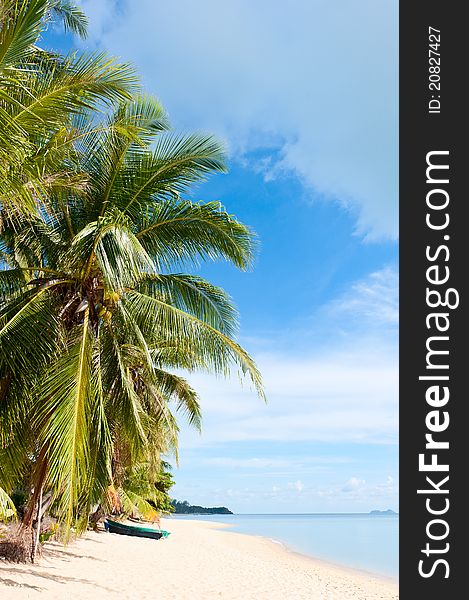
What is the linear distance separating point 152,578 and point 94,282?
6.09m

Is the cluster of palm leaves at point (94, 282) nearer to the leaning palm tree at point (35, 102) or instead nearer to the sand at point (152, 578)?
the leaning palm tree at point (35, 102)

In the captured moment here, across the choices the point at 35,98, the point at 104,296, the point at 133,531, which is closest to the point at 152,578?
the point at 104,296

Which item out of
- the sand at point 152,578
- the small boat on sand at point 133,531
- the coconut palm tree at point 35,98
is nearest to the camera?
the coconut palm tree at point 35,98

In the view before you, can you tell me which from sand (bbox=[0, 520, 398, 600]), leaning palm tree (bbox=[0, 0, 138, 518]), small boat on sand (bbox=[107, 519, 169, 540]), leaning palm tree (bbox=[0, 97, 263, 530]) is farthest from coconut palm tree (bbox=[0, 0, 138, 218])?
small boat on sand (bbox=[107, 519, 169, 540])

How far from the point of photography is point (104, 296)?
857 centimetres

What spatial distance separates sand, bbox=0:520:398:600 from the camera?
8984 mm

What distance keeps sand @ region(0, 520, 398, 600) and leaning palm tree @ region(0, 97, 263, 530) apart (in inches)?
43.1

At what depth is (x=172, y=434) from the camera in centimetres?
1342

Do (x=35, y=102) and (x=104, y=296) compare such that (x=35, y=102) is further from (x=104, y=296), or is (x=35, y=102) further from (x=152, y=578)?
(x=152, y=578)

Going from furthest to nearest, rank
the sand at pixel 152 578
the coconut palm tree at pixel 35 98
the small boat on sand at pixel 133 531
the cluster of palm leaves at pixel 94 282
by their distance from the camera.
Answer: the small boat on sand at pixel 133 531, the sand at pixel 152 578, the cluster of palm leaves at pixel 94 282, the coconut palm tree at pixel 35 98

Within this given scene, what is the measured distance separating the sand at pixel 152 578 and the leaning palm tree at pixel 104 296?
1095 mm

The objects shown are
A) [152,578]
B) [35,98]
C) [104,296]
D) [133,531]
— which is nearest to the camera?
[35,98]

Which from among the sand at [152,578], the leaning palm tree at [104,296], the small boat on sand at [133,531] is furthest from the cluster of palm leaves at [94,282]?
the small boat on sand at [133,531]

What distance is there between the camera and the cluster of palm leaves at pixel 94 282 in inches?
272
